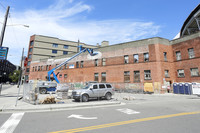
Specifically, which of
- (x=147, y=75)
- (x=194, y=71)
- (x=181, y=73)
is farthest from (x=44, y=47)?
(x=194, y=71)

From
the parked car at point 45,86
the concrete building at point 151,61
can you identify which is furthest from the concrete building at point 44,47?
the parked car at point 45,86

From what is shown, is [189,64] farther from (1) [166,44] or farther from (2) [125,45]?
(2) [125,45]

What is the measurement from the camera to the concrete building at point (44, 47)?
173ft

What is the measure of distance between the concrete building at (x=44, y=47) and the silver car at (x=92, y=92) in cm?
4329

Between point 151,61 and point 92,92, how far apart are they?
15.3m

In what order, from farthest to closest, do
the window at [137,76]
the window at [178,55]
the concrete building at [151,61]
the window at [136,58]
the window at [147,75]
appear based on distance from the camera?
1. the window at [136,58]
2. the window at [137,76]
3. the window at [178,55]
4. the window at [147,75]
5. the concrete building at [151,61]

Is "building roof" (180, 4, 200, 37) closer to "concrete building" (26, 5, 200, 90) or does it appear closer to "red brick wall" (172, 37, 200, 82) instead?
"concrete building" (26, 5, 200, 90)

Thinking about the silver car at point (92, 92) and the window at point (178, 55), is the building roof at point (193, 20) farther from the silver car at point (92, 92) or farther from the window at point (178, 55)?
the silver car at point (92, 92)

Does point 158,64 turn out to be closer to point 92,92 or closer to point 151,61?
point 151,61

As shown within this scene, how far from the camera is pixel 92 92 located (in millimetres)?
12109

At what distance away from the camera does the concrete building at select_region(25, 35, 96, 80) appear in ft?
173

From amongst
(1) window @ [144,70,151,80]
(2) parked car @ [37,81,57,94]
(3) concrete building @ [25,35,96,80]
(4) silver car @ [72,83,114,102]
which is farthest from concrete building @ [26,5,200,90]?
(3) concrete building @ [25,35,96,80]

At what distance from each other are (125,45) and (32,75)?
38.6 m

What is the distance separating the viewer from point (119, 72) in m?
25.8
